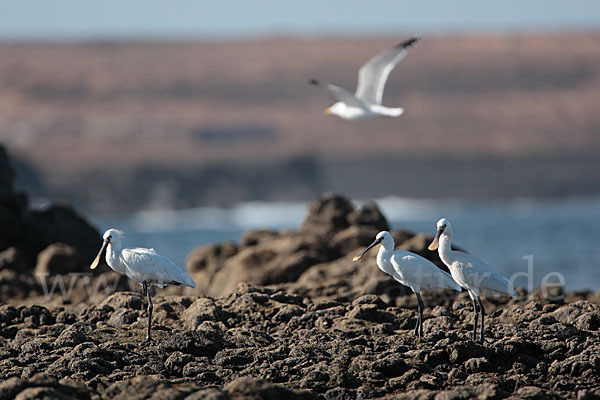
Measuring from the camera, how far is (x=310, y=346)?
11289 millimetres

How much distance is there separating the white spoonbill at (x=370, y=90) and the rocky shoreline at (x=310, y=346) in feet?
12.3

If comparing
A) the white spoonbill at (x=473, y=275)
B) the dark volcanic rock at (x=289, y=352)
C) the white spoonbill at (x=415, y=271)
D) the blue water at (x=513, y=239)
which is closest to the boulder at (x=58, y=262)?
the dark volcanic rock at (x=289, y=352)

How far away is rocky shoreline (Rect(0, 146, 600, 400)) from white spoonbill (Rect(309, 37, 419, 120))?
374 cm

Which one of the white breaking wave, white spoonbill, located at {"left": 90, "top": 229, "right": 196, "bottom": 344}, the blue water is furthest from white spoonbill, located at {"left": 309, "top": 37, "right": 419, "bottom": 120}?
the white breaking wave

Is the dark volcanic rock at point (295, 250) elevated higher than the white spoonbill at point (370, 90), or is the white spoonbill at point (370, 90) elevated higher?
the white spoonbill at point (370, 90)

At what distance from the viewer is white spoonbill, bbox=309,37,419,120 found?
19.0 meters

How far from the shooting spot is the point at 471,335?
40.1 feet

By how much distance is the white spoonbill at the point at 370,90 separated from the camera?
19.0 m

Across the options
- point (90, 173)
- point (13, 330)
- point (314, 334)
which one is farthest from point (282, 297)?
point (90, 173)

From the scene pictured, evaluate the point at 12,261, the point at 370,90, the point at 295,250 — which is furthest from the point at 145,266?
→ the point at 370,90

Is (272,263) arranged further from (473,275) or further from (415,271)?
(473,275)

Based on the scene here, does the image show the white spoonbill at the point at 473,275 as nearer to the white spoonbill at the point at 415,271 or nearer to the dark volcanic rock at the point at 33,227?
the white spoonbill at the point at 415,271

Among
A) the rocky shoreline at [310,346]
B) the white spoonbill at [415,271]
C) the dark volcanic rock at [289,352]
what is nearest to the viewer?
the dark volcanic rock at [289,352]

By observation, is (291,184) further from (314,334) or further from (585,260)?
(314,334)
